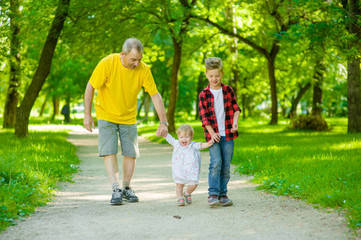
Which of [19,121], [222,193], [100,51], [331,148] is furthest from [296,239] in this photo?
[100,51]

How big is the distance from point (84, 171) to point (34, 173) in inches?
78.7

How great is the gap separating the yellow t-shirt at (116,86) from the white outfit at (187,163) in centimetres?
70

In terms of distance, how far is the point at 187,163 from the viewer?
5.54 meters

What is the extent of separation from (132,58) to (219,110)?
49.7 inches

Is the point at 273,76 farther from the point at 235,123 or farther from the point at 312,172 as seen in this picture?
the point at 235,123

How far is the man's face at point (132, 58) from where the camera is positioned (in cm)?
529

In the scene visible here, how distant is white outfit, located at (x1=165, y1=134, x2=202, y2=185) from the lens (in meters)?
5.52

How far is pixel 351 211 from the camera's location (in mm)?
4520

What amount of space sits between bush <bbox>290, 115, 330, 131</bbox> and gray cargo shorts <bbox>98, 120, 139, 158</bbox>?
13455 millimetres

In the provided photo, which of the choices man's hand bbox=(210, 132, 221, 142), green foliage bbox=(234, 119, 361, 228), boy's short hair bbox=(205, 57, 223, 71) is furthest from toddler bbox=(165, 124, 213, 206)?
green foliage bbox=(234, 119, 361, 228)

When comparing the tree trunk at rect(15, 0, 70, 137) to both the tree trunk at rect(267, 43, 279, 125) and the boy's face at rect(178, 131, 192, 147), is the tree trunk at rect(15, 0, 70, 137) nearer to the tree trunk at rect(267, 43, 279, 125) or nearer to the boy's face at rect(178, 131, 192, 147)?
the boy's face at rect(178, 131, 192, 147)

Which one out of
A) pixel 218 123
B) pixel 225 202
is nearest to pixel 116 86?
pixel 218 123

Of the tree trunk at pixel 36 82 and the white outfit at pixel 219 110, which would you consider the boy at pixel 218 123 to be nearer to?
the white outfit at pixel 219 110

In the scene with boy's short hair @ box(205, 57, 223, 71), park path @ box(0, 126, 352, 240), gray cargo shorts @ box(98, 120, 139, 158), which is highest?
boy's short hair @ box(205, 57, 223, 71)
